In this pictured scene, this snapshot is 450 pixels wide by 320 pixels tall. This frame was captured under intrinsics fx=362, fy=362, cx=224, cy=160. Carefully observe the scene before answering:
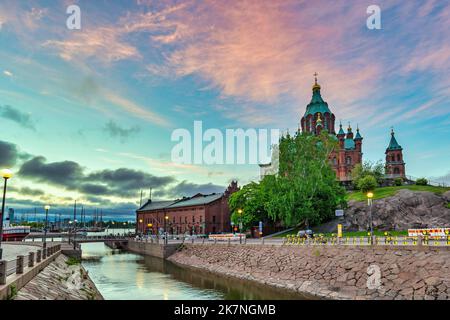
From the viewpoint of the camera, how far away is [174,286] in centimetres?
3459

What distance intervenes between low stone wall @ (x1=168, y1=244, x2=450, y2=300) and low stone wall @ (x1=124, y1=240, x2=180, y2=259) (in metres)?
18.8

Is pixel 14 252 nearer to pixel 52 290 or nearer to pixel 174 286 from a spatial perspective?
pixel 174 286

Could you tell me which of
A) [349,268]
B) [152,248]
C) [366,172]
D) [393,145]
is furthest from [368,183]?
[349,268]

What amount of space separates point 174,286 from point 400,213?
42.6m

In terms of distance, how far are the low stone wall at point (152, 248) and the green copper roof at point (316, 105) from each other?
59.9 metres

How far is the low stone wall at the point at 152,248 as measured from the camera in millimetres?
59094

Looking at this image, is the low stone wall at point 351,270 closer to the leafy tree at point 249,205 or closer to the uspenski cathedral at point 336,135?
the leafy tree at point 249,205

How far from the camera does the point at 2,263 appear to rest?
1554 centimetres

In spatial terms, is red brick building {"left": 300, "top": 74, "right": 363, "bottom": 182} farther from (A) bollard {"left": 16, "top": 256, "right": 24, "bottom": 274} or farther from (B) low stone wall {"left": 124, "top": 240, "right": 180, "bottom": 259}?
(A) bollard {"left": 16, "top": 256, "right": 24, "bottom": 274}

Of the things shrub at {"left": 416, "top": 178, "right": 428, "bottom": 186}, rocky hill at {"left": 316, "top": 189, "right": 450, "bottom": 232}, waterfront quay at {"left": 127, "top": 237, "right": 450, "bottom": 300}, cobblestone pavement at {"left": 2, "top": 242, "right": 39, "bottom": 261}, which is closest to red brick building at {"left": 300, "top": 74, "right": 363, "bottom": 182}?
shrub at {"left": 416, "top": 178, "right": 428, "bottom": 186}

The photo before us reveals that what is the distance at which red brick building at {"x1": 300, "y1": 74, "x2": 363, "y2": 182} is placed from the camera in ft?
326

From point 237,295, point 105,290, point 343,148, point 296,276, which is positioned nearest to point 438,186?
point 343,148

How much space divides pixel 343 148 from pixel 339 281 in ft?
257
